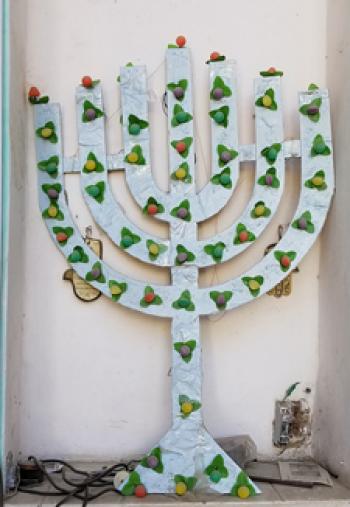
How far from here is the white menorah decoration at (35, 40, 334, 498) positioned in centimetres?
127

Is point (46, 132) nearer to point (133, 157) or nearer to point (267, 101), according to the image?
point (133, 157)

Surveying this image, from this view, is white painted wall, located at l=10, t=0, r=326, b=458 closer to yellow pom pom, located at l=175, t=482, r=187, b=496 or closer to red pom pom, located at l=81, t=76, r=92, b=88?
red pom pom, located at l=81, t=76, r=92, b=88

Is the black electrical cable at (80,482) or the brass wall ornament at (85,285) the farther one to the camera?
the brass wall ornament at (85,285)

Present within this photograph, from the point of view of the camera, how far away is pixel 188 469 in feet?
3.97

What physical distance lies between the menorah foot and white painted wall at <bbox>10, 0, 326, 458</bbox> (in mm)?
143

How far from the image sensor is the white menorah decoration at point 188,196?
4.17ft

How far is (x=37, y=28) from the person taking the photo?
140cm

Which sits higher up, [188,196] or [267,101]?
[267,101]

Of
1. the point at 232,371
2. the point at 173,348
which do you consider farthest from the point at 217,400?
the point at 173,348

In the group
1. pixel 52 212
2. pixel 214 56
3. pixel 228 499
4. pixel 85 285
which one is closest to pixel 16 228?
pixel 52 212

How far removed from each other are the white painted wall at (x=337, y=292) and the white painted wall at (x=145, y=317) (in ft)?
0.13

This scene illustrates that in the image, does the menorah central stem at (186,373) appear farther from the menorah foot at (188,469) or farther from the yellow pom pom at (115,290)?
the yellow pom pom at (115,290)

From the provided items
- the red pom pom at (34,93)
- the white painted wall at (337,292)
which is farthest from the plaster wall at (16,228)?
the white painted wall at (337,292)

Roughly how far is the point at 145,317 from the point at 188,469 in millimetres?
383
